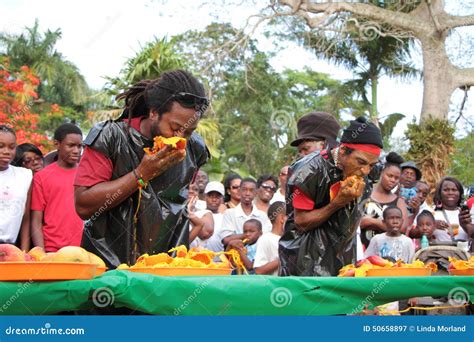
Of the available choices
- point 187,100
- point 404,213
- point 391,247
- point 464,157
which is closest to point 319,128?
point 187,100

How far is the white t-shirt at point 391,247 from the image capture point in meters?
8.70

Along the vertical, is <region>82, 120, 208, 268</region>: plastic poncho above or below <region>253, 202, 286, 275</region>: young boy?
above

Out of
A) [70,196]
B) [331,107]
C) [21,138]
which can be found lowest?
[70,196]

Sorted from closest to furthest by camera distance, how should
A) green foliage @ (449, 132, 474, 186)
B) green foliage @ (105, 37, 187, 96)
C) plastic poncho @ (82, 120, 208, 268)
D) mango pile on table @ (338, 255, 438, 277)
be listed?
1. mango pile on table @ (338, 255, 438, 277)
2. plastic poncho @ (82, 120, 208, 268)
3. green foliage @ (105, 37, 187, 96)
4. green foliage @ (449, 132, 474, 186)

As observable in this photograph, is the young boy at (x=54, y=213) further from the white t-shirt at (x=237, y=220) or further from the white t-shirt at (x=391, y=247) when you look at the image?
the white t-shirt at (x=391, y=247)

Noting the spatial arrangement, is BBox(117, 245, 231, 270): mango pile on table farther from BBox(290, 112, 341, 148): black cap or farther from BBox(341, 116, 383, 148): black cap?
BBox(290, 112, 341, 148): black cap

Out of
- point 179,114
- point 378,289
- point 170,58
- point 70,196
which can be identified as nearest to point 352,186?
point 179,114

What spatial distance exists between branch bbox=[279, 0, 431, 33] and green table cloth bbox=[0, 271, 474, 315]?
71.2 feet

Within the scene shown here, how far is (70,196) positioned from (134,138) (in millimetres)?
2481

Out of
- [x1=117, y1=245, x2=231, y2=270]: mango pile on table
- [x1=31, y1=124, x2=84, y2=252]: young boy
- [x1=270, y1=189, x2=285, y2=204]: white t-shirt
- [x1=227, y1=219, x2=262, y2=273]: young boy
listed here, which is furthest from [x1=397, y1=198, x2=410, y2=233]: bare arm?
[x1=117, y1=245, x2=231, y2=270]: mango pile on table

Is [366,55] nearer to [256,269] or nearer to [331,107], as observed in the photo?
[331,107]

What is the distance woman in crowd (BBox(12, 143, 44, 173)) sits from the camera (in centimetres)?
876

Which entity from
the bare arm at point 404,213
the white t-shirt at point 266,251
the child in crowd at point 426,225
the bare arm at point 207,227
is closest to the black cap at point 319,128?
the white t-shirt at point 266,251

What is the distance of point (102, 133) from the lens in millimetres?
4652
